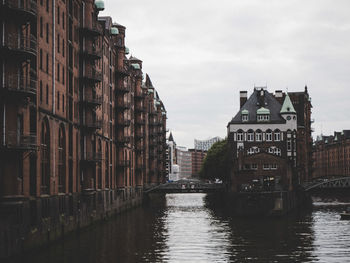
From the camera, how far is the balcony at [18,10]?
39.3m

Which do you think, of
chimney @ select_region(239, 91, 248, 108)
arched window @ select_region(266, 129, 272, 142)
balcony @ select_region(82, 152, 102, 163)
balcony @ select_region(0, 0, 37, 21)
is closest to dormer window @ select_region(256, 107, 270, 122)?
arched window @ select_region(266, 129, 272, 142)

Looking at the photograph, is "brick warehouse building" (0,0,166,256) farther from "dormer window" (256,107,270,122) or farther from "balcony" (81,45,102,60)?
"dormer window" (256,107,270,122)

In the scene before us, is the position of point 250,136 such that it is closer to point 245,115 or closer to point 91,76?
point 245,115

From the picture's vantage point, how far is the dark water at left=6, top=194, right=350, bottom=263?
41.2 metres

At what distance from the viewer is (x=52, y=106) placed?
50.7 metres

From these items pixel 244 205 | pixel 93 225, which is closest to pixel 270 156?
pixel 244 205

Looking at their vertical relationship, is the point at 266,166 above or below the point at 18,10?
below

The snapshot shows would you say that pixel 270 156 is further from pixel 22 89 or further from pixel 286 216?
pixel 22 89

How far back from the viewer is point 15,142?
3959 centimetres

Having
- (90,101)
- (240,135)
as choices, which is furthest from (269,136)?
(90,101)

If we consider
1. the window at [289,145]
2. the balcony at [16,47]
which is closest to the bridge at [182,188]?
the window at [289,145]

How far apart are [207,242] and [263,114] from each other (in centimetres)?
6610

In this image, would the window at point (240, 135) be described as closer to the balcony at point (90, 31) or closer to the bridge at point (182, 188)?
the bridge at point (182, 188)

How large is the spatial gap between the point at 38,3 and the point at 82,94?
57.7ft
